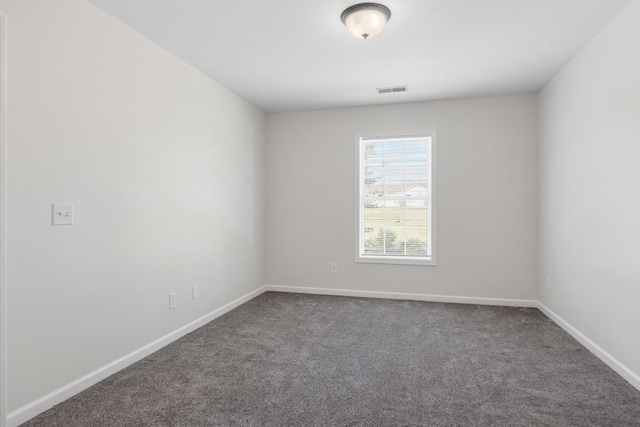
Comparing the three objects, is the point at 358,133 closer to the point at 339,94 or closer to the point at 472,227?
the point at 339,94

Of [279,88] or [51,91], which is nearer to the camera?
[51,91]

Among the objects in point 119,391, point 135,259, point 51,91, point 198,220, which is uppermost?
point 51,91

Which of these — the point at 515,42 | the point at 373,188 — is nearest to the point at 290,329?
the point at 373,188

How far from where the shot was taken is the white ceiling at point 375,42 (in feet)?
7.64

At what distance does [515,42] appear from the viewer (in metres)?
2.80

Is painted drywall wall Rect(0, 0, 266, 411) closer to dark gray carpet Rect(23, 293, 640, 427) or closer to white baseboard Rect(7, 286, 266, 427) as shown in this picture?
white baseboard Rect(7, 286, 266, 427)

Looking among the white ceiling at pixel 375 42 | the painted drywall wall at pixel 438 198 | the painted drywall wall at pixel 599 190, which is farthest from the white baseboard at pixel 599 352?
the white ceiling at pixel 375 42

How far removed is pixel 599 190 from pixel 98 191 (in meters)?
3.62

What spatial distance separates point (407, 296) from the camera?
4398 mm

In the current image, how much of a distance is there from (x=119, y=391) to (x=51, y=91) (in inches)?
72.5

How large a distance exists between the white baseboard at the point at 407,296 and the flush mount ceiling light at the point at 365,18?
3115 millimetres

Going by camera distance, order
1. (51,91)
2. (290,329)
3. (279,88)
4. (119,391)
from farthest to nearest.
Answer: (279,88), (290,329), (119,391), (51,91)

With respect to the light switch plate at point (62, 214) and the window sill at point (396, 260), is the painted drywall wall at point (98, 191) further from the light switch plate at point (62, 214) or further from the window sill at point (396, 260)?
the window sill at point (396, 260)

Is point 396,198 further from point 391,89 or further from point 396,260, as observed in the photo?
point 391,89
